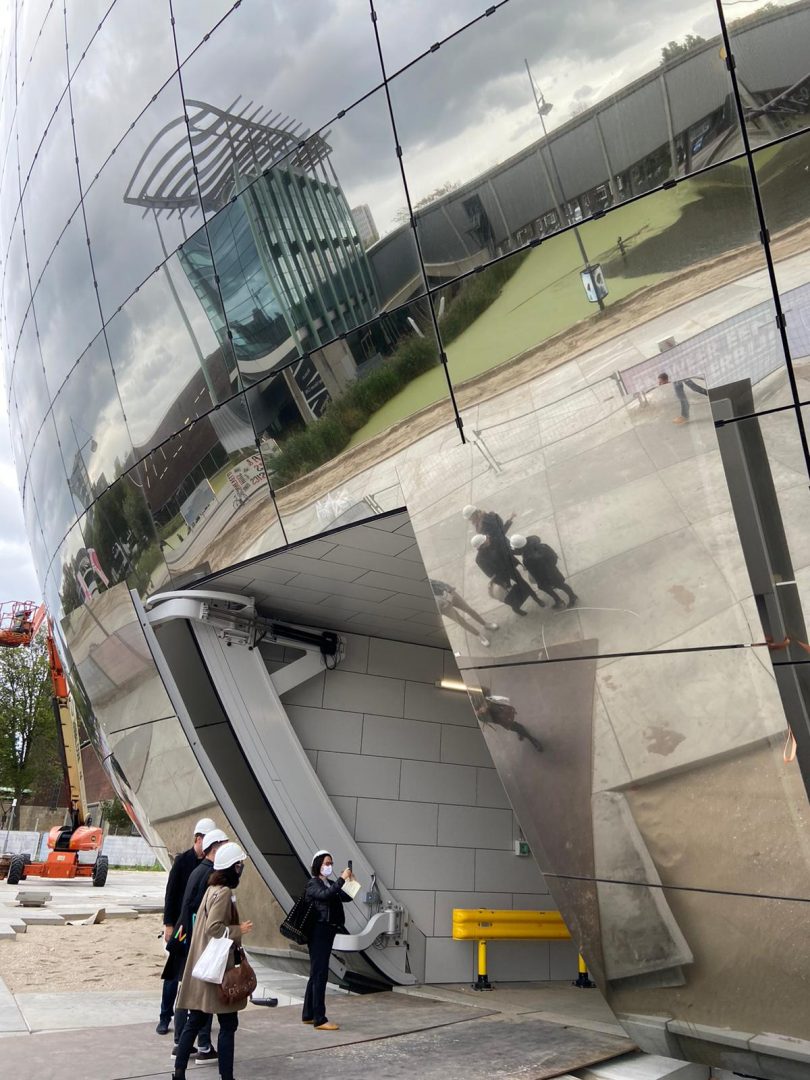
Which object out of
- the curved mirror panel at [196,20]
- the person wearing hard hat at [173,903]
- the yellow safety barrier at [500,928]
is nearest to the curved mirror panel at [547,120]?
the curved mirror panel at [196,20]

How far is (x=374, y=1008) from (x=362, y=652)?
3.84m

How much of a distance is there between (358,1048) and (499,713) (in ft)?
8.95

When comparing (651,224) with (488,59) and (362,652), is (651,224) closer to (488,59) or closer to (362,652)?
(488,59)

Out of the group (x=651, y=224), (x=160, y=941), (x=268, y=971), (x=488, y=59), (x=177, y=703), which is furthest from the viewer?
(x=160, y=941)

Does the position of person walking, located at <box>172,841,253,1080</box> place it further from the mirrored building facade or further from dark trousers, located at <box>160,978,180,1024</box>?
the mirrored building facade

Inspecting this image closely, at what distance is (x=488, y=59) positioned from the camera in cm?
617

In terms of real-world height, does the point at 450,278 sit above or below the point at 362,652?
above

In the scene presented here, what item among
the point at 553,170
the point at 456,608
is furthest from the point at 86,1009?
the point at 553,170

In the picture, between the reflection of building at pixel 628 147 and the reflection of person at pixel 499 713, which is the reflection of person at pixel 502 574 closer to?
the reflection of person at pixel 499 713

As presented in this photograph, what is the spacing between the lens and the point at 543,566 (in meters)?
6.20

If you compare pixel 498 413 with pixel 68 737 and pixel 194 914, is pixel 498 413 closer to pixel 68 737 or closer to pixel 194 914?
pixel 194 914

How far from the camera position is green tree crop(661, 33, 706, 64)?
5363mm

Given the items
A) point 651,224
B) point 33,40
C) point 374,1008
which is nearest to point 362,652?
point 374,1008

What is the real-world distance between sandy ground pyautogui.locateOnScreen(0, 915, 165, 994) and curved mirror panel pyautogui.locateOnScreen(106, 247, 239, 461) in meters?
5.47
